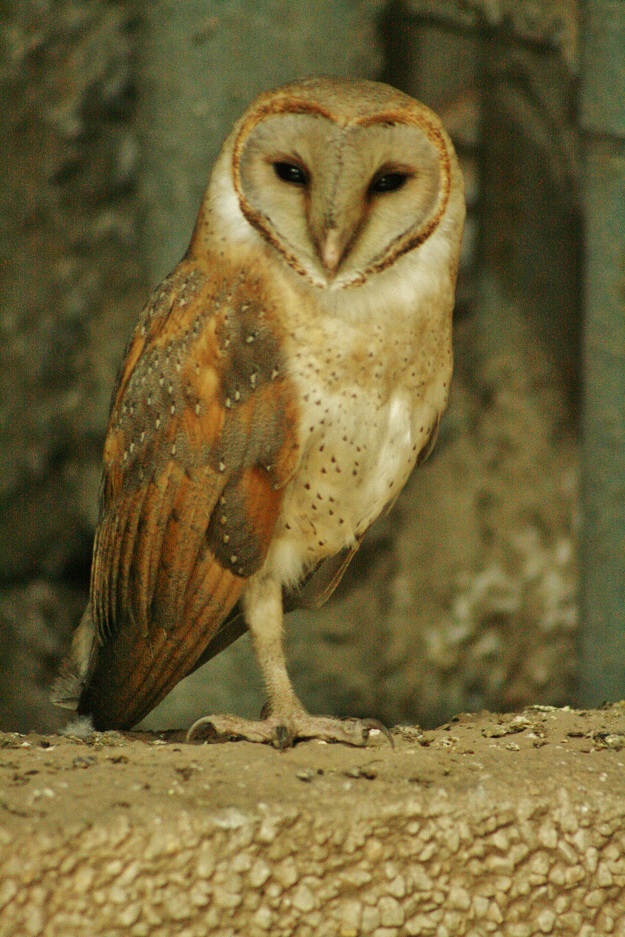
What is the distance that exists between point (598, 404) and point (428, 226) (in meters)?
1.63

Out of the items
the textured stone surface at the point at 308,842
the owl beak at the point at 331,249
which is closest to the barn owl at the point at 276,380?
the owl beak at the point at 331,249

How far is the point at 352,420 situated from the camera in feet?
7.96

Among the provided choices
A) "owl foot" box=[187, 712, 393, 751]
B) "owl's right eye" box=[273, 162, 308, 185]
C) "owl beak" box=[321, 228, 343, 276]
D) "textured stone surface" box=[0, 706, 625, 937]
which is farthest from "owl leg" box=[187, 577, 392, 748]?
"owl's right eye" box=[273, 162, 308, 185]

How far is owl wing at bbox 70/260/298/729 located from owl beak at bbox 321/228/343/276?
0.17 m

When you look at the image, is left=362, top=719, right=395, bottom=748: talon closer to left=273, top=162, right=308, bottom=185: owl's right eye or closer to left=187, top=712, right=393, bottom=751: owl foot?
left=187, top=712, right=393, bottom=751: owl foot

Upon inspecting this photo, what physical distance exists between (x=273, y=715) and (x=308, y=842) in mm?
574

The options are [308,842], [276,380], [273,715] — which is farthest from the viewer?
[273,715]

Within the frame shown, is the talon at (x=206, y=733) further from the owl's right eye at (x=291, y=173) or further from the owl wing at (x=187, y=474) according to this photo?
the owl's right eye at (x=291, y=173)

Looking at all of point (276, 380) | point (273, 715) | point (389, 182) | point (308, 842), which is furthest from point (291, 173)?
point (308, 842)

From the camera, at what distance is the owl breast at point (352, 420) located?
240 cm

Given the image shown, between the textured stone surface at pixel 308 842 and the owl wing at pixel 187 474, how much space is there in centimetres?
29

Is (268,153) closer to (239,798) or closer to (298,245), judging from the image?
(298,245)

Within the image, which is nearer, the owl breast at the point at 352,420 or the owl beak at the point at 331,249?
the owl beak at the point at 331,249

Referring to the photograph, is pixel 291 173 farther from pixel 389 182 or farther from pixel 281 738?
pixel 281 738
